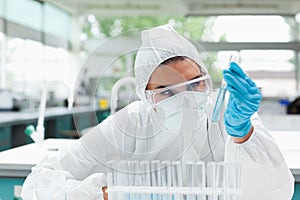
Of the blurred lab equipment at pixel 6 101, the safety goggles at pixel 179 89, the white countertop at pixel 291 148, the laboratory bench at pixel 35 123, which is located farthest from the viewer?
the blurred lab equipment at pixel 6 101

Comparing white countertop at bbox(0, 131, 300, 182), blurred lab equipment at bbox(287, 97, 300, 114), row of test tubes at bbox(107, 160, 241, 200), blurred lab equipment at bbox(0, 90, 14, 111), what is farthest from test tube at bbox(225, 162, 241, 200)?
blurred lab equipment at bbox(0, 90, 14, 111)

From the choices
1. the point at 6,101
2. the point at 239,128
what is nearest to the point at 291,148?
the point at 239,128

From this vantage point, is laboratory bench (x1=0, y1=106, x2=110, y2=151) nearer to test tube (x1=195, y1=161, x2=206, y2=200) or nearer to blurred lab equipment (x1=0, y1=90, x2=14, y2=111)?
blurred lab equipment (x1=0, y1=90, x2=14, y2=111)

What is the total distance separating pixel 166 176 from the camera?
102cm

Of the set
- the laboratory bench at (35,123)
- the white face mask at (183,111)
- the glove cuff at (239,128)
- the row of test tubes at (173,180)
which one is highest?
the white face mask at (183,111)

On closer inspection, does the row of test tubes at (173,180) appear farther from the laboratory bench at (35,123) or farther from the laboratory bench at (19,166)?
the laboratory bench at (19,166)

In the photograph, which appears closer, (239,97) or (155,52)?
(239,97)

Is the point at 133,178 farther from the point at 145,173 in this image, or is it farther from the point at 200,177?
the point at 200,177

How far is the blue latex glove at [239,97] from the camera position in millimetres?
952

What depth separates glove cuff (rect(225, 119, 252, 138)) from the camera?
1.04 metres

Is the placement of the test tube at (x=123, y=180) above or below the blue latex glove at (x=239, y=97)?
below

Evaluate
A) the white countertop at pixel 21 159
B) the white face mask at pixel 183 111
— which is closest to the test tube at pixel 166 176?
the white face mask at pixel 183 111

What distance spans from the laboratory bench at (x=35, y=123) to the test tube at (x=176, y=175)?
25 cm

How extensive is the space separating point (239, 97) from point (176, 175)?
205 mm
